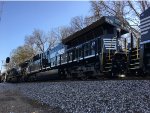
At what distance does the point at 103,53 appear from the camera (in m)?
17.3

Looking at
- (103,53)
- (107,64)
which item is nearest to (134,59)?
(107,64)

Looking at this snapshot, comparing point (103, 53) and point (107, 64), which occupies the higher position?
point (103, 53)

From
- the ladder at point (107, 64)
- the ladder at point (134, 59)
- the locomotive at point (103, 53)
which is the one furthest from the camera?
the ladder at point (107, 64)

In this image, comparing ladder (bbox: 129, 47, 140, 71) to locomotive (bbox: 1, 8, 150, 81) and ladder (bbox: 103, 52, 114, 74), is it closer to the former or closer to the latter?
locomotive (bbox: 1, 8, 150, 81)

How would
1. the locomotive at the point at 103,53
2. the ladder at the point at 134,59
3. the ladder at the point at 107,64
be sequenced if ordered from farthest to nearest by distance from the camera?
the ladder at the point at 107,64
the locomotive at the point at 103,53
the ladder at the point at 134,59

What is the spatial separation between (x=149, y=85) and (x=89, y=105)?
2638 mm

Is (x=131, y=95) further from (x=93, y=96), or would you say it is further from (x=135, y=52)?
(x=135, y=52)

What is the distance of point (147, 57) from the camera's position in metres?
13.6

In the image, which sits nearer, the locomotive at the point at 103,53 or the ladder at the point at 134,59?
the ladder at the point at 134,59

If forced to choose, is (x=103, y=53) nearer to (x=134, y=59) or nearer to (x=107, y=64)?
(x=107, y=64)

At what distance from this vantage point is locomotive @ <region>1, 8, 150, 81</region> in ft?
47.5

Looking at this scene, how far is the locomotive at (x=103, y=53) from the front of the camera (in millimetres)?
14492

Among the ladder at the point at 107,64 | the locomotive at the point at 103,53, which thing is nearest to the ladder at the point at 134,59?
the locomotive at the point at 103,53

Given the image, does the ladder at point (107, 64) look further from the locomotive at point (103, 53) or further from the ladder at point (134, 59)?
the ladder at point (134, 59)
